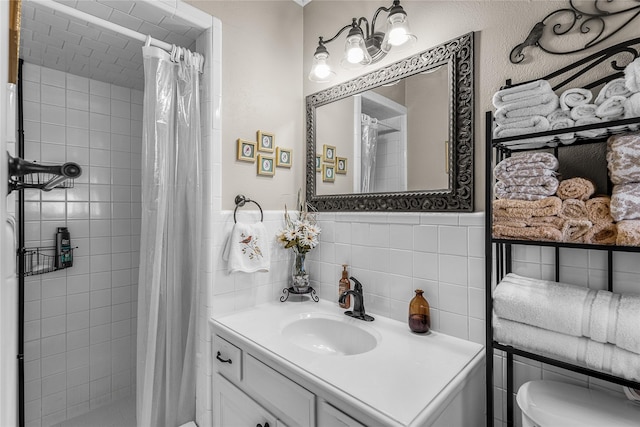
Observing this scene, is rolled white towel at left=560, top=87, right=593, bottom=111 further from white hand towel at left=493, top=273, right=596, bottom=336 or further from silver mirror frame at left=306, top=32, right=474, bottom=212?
white hand towel at left=493, top=273, right=596, bottom=336

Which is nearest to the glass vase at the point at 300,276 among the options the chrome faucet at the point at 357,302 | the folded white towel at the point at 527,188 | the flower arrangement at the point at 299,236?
the flower arrangement at the point at 299,236

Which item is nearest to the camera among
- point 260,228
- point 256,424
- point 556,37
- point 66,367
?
point 556,37

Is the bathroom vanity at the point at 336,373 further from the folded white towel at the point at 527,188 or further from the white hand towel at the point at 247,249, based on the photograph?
the folded white towel at the point at 527,188

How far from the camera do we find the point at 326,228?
70.7 inches

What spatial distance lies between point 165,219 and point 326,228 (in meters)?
0.81

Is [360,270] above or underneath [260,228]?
underneath

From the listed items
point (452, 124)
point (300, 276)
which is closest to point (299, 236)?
point (300, 276)

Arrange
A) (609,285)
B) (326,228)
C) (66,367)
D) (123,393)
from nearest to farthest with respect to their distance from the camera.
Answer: (609,285) → (326,228) → (66,367) → (123,393)

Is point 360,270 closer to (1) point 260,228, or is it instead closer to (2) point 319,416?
(1) point 260,228

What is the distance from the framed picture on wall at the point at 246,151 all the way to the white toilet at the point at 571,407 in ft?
4.79

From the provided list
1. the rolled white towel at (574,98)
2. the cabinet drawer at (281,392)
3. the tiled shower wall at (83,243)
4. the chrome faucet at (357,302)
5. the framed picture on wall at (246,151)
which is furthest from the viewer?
the tiled shower wall at (83,243)

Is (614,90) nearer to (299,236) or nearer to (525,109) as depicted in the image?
(525,109)

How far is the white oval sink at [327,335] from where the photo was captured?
1419mm

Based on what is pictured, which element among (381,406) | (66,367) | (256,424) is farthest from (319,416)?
(66,367)
